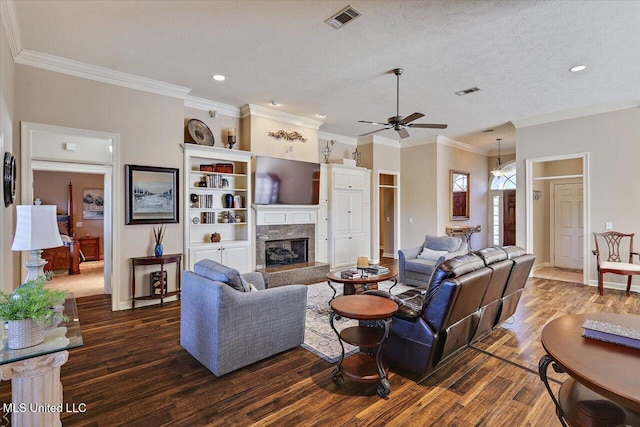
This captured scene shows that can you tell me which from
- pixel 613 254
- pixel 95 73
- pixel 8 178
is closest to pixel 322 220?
pixel 95 73

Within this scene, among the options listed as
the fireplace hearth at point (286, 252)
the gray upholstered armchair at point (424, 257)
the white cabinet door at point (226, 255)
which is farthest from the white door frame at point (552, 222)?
the white cabinet door at point (226, 255)

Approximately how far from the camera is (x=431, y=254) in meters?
5.58

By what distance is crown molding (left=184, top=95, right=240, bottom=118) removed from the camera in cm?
523

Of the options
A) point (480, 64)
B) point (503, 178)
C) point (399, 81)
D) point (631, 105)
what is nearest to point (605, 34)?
point (480, 64)

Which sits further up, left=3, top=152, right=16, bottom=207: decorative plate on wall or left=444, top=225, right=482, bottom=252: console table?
left=3, top=152, right=16, bottom=207: decorative plate on wall

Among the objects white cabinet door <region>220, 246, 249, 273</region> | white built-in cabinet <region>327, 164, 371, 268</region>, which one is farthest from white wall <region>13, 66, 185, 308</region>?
white built-in cabinet <region>327, 164, 371, 268</region>

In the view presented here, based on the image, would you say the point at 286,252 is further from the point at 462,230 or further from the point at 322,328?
the point at 462,230

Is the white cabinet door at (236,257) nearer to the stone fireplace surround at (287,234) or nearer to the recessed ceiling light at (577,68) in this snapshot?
the stone fireplace surround at (287,234)

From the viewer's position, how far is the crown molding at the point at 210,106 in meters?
5.23

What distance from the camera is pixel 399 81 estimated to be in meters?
4.55

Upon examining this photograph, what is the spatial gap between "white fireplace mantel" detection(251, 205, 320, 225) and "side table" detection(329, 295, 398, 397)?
11.5 feet

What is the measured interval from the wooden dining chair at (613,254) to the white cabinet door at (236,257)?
584 cm

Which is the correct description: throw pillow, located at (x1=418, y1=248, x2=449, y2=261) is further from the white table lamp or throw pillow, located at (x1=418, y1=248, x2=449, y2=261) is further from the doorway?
the white table lamp

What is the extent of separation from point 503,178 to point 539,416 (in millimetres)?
8534
